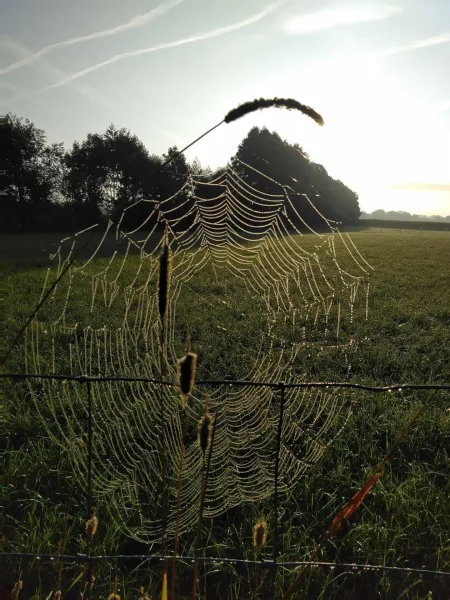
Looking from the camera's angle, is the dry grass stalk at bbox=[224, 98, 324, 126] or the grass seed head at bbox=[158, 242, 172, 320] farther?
the dry grass stalk at bbox=[224, 98, 324, 126]

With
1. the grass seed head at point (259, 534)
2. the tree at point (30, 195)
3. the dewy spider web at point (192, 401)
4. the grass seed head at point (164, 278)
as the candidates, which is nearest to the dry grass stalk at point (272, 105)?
the grass seed head at point (164, 278)

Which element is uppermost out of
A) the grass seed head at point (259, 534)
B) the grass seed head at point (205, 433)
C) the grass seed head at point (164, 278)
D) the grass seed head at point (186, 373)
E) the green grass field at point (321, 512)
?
the grass seed head at point (164, 278)

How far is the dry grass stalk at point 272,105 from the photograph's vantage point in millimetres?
724

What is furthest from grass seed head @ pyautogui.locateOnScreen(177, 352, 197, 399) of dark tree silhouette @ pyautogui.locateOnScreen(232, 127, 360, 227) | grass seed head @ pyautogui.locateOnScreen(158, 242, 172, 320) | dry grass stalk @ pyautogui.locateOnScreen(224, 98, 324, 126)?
dark tree silhouette @ pyautogui.locateOnScreen(232, 127, 360, 227)

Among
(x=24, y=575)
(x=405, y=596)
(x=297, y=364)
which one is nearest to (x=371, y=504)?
(x=405, y=596)

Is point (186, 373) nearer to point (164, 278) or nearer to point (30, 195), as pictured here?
point (164, 278)

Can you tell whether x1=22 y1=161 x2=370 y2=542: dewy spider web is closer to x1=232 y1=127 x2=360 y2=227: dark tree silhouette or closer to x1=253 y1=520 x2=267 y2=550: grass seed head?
x1=232 y1=127 x2=360 y2=227: dark tree silhouette

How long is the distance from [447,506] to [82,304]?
5.63 meters

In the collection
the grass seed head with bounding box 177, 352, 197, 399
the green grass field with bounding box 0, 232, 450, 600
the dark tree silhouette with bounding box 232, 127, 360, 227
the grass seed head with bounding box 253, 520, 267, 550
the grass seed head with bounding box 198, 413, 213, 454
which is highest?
the dark tree silhouette with bounding box 232, 127, 360, 227

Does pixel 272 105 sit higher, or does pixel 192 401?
pixel 272 105

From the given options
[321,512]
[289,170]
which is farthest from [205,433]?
[289,170]

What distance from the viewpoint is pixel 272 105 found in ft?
2.38

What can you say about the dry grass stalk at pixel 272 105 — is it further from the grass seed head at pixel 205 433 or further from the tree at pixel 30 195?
the tree at pixel 30 195

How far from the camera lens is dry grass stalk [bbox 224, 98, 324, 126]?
2.38 ft
